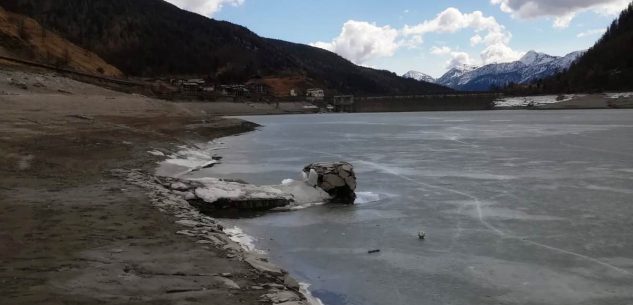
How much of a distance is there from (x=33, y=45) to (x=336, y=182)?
205ft

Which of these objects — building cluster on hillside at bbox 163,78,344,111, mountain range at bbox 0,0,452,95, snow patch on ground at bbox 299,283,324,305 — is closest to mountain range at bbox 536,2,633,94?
building cluster on hillside at bbox 163,78,344,111

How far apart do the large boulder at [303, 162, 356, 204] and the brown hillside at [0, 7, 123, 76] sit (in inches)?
1794

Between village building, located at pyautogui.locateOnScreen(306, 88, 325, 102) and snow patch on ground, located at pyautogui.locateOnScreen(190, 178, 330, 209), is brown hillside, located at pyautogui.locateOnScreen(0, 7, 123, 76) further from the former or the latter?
village building, located at pyautogui.locateOnScreen(306, 88, 325, 102)

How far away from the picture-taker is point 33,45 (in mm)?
66688

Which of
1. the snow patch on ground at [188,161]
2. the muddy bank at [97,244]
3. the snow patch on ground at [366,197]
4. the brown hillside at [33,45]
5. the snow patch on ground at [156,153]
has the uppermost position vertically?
the brown hillside at [33,45]

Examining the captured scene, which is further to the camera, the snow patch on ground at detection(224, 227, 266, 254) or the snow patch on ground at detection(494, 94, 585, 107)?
Answer: the snow patch on ground at detection(494, 94, 585, 107)

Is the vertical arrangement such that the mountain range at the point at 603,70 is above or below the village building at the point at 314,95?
above

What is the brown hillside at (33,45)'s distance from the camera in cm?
5828

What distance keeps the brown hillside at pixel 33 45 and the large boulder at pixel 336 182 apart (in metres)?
45.6

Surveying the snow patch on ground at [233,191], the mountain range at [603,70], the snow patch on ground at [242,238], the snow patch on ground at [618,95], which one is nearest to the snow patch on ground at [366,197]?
the snow patch on ground at [233,191]

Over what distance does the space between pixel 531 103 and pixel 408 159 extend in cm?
12285

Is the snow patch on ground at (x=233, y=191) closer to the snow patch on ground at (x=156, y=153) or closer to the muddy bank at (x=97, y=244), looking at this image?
the muddy bank at (x=97, y=244)

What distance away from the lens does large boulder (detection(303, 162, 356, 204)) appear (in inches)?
629

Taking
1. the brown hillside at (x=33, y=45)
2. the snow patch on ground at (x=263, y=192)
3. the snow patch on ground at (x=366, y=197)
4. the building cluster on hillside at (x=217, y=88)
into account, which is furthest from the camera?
the building cluster on hillside at (x=217, y=88)
